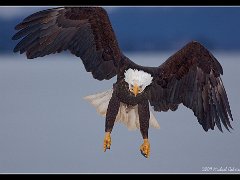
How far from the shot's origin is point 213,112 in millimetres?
4473

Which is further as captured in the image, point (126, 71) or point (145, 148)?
point (145, 148)

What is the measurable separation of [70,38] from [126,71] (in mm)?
464

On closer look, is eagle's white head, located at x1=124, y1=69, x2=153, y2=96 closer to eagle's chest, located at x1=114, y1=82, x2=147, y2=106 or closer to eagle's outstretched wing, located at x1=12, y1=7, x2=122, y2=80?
eagle's chest, located at x1=114, y1=82, x2=147, y2=106

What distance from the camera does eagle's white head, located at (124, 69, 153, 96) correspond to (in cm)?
423

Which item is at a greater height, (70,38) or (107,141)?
(70,38)

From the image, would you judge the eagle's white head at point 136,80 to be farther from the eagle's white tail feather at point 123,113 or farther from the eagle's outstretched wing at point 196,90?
the eagle's white tail feather at point 123,113

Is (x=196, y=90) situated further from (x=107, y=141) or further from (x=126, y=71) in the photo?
(x=107, y=141)

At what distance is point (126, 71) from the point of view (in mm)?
4289

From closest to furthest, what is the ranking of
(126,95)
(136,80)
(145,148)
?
(136,80) → (126,95) → (145,148)

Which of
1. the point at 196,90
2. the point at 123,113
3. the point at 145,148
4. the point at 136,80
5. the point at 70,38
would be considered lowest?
the point at 145,148

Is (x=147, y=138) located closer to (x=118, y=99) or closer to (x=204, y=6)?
(x=118, y=99)

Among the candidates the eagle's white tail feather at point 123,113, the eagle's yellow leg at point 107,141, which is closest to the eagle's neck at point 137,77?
the eagle's white tail feather at point 123,113

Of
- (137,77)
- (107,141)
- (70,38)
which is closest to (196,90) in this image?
(137,77)

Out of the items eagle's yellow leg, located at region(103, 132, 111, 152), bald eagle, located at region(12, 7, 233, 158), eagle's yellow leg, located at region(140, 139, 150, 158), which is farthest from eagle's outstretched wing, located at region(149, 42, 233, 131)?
eagle's yellow leg, located at region(103, 132, 111, 152)
